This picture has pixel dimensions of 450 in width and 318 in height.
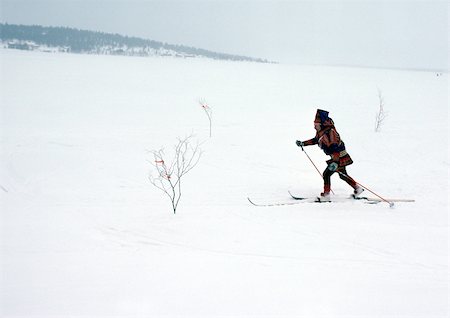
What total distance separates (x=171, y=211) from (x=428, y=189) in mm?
4741

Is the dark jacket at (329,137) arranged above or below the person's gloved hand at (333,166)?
above

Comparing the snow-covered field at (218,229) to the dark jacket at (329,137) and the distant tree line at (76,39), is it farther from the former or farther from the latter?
the distant tree line at (76,39)

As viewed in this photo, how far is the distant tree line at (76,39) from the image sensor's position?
13550cm

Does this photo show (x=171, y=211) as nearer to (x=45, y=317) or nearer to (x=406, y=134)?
(x=45, y=317)

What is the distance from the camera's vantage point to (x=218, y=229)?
4926 millimetres

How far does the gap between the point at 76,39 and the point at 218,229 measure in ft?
522

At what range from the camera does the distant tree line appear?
135500 millimetres

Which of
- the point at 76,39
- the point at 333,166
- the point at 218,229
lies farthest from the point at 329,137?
the point at 76,39

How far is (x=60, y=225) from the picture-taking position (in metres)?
5.05

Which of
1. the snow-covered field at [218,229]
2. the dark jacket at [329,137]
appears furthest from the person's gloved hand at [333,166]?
the snow-covered field at [218,229]

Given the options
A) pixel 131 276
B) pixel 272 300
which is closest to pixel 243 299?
pixel 272 300

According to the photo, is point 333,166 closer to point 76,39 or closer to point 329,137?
point 329,137

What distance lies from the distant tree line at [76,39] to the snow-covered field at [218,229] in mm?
121972

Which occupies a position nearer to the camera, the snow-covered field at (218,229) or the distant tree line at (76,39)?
the snow-covered field at (218,229)
